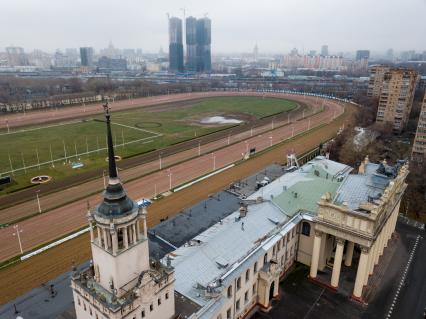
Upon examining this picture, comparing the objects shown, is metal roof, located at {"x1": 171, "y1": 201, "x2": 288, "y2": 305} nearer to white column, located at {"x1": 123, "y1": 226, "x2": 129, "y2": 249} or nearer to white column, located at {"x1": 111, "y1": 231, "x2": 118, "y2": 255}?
white column, located at {"x1": 123, "y1": 226, "x2": 129, "y2": 249}

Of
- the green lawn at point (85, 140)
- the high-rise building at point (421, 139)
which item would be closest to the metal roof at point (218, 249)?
the green lawn at point (85, 140)

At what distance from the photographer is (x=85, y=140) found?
458ft

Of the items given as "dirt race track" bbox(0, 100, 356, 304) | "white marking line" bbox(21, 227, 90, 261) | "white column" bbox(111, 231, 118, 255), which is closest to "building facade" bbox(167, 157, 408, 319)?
"white column" bbox(111, 231, 118, 255)

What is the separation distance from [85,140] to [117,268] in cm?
11999

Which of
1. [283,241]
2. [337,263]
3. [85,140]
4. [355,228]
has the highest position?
[355,228]

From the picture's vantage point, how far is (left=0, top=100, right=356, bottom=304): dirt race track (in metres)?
53.6

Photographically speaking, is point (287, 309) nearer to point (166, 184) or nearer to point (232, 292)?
point (232, 292)

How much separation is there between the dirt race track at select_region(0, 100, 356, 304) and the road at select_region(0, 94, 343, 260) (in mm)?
5320

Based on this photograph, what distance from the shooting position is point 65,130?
15762cm

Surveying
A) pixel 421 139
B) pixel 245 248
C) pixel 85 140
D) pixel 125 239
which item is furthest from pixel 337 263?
pixel 85 140

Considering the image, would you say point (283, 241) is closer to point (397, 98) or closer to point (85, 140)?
point (85, 140)

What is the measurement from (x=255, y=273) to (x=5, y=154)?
109244 mm

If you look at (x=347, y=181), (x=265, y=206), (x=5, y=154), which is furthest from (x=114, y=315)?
(x=5, y=154)

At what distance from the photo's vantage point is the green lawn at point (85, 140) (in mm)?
108250
